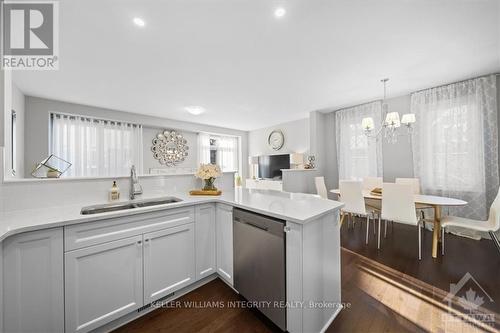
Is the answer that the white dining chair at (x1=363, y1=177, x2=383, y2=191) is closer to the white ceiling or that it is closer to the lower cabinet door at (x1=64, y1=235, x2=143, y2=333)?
the white ceiling

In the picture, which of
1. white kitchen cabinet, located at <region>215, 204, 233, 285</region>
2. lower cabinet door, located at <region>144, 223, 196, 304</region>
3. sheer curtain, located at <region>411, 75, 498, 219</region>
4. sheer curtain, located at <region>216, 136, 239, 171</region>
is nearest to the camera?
lower cabinet door, located at <region>144, 223, 196, 304</region>

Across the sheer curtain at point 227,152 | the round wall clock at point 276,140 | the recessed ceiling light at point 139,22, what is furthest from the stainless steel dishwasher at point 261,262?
the sheer curtain at point 227,152

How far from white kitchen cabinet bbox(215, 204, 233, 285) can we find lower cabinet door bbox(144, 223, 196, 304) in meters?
0.24

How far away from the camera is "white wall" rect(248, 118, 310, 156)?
4.98 m

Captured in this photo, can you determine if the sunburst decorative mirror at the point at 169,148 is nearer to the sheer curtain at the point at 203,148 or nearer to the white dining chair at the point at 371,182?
the sheer curtain at the point at 203,148

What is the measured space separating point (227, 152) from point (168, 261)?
5.21 metres

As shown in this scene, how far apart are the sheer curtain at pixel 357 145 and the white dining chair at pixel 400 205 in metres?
1.48

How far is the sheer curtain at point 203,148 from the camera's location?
5773 millimetres

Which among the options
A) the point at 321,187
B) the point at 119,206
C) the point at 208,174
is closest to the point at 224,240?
the point at 208,174

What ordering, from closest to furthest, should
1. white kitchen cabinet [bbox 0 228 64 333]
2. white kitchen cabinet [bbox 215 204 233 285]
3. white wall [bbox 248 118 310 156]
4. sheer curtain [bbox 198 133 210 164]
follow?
white kitchen cabinet [bbox 0 228 64 333] → white kitchen cabinet [bbox 215 204 233 285] → white wall [bbox 248 118 310 156] → sheer curtain [bbox 198 133 210 164]
